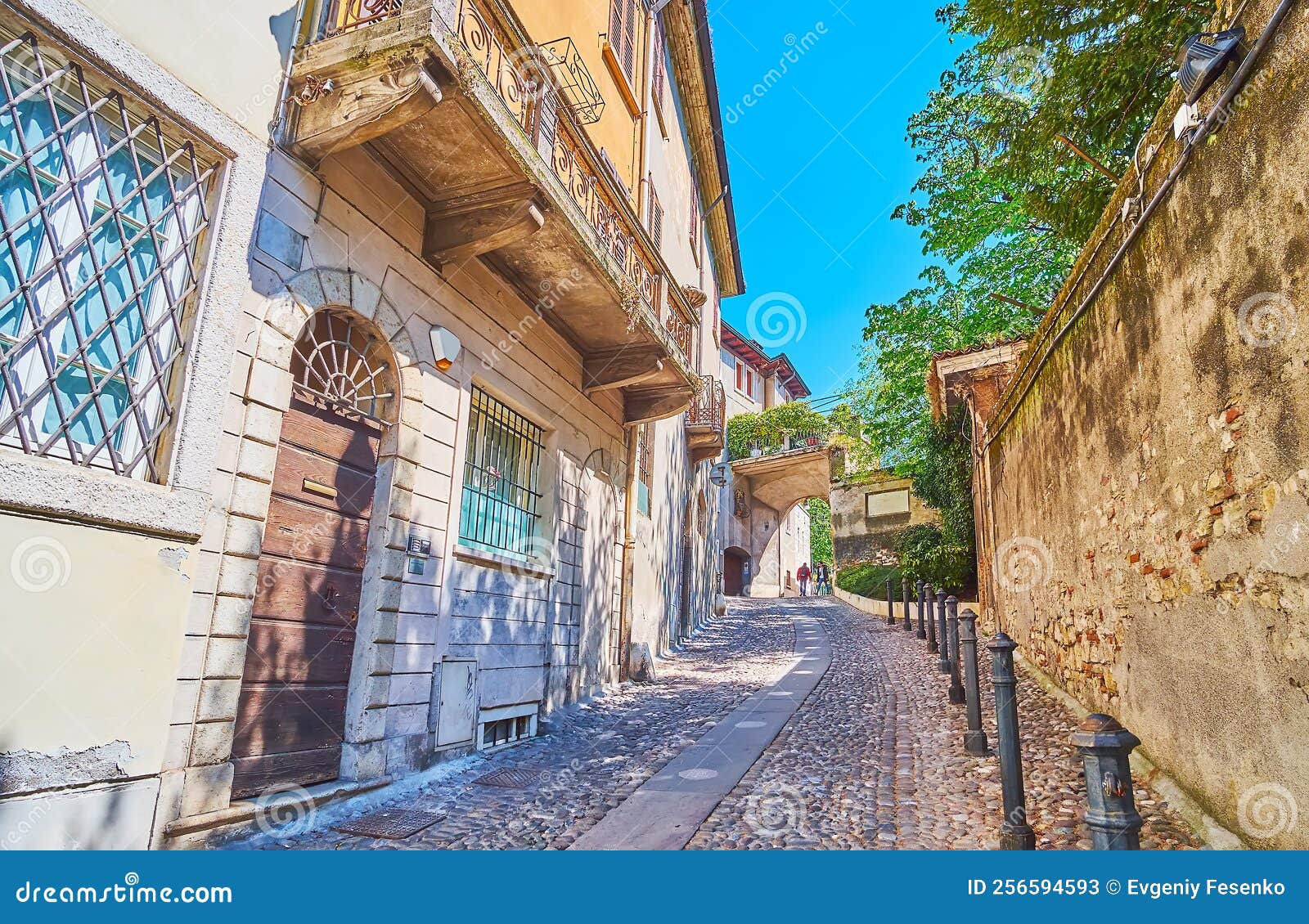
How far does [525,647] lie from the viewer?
718 centimetres

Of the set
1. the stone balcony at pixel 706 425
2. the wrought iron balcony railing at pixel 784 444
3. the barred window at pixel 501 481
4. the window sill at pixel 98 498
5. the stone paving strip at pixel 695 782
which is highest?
the wrought iron balcony railing at pixel 784 444

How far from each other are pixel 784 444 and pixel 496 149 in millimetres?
24781

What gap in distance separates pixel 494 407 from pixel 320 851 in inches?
162

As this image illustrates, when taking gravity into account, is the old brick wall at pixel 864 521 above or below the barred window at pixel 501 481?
above

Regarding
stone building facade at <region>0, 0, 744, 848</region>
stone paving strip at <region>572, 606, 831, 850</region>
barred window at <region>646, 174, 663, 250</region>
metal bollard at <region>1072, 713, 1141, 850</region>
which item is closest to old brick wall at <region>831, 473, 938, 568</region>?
barred window at <region>646, 174, 663, 250</region>

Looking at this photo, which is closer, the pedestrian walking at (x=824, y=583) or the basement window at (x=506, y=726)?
the basement window at (x=506, y=726)

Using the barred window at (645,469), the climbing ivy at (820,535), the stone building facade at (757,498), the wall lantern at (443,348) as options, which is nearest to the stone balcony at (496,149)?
the wall lantern at (443,348)

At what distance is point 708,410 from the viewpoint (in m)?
18.1

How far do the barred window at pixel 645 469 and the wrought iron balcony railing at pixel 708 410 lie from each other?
4.31 meters

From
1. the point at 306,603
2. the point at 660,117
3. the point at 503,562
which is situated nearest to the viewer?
the point at 306,603

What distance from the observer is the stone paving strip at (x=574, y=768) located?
421 centimetres

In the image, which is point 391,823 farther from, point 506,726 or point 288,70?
point 288,70

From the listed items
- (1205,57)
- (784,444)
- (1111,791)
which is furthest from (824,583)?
(1111,791)

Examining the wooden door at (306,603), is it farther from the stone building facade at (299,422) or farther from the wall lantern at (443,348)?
the wall lantern at (443,348)
